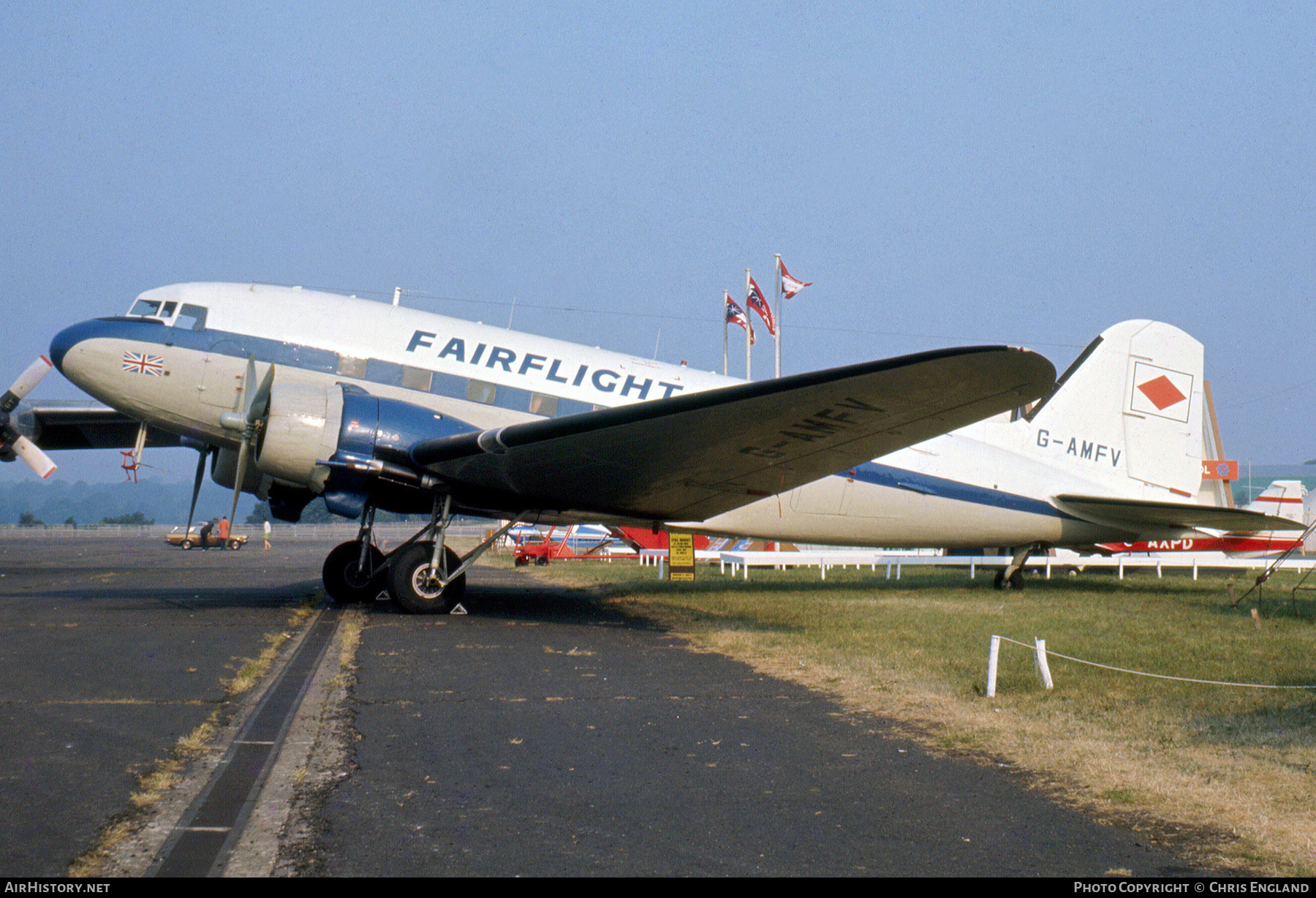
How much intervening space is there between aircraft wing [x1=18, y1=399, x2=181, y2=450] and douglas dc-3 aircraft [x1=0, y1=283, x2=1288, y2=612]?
915 cm

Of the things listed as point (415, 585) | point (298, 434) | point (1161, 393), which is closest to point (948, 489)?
point (1161, 393)

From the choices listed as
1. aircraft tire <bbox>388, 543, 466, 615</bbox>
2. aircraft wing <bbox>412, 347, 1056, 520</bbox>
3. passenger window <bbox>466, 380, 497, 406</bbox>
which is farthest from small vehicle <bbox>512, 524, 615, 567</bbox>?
aircraft wing <bbox>412, 347, 1056, 520</bbox>

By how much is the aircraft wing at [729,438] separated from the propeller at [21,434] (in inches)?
559

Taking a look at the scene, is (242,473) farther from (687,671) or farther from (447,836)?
(447,836)

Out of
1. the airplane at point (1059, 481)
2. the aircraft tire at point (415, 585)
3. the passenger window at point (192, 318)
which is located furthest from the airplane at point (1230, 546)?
the passenger window at point (192, 318)

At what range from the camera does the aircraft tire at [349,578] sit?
47.4ft

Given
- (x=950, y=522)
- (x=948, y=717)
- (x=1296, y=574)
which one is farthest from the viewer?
(x=1296, y=574)

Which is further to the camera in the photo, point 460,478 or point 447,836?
point 460,478

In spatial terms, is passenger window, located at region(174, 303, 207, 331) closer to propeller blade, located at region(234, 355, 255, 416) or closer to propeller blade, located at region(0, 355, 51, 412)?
propeller blade, located at region(234, 355, 255, 416)

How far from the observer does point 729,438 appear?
10.2 metres

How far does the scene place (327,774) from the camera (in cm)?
500

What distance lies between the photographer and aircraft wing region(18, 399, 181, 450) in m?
22.5

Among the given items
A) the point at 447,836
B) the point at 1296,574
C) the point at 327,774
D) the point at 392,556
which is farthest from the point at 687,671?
the point at 1296,574

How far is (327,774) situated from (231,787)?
1.56 feet
